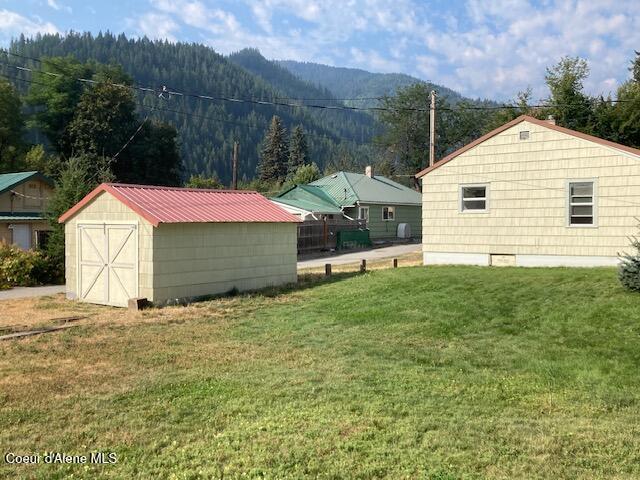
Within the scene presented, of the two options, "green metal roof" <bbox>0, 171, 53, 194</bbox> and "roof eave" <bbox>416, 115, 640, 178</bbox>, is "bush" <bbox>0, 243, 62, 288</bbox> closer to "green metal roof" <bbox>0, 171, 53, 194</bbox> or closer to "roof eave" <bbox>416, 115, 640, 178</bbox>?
"green metal roof" <bbox>0, 171, 53, 194</bbox>

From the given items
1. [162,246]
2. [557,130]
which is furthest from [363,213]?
[162,246]

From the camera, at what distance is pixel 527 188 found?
18.2m

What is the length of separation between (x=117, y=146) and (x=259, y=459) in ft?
173

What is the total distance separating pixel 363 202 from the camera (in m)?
39.0

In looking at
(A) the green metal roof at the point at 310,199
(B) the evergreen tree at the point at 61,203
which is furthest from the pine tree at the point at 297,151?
(B) the evergreen tree at the point at 61,203

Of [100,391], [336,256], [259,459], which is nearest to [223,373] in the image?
[100,391]

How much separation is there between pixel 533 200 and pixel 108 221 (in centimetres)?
1269

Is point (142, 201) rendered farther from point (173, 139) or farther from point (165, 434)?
point (173, 139)

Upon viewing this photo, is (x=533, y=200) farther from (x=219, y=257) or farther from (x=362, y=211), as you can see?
(x=362, y=211)

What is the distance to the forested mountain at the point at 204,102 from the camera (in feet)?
430

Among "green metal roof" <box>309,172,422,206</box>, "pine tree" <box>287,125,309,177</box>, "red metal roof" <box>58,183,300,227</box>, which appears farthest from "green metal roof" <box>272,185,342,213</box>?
"pine tree" <box>287,125,309,177</box>

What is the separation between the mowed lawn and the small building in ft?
6.51

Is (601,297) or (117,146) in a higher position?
(117,146)

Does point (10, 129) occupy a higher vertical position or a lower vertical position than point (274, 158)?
lower
